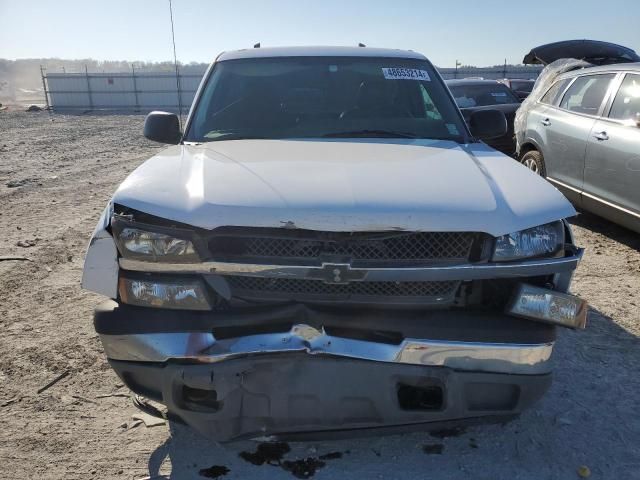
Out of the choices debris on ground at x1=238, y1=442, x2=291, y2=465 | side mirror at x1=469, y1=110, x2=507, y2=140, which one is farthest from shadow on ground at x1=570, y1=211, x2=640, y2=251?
debris on ground at x1=238, y1=442, x2=291, y2=465

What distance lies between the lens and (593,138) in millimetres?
5504

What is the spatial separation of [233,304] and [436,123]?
195cm

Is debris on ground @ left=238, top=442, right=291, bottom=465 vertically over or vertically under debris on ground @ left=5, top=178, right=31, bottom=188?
over

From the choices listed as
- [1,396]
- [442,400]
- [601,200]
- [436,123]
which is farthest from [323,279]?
[601,200]

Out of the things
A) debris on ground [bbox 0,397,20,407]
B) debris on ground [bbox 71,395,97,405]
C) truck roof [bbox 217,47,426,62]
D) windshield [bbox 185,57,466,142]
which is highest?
truck roof [bbox 217,47,426,62]

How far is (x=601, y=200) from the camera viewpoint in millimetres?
5336

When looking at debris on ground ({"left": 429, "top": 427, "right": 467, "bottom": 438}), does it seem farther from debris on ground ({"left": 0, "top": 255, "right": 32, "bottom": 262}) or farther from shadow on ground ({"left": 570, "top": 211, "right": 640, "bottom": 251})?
debris on ground ({"left": 0, "top": 255, "right": 32, "bottom": 262})

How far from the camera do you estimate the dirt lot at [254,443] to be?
2.47 meters

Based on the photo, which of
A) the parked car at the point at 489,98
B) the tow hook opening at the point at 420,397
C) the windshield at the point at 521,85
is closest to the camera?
the tow hook opening at the point at 420,397

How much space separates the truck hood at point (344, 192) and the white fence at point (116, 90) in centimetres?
3003

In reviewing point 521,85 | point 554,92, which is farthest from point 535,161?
point 521,85

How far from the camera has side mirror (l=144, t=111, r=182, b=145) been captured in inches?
141

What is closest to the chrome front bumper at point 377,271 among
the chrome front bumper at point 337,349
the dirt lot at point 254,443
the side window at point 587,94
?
the chrome front bumper at point 337,349

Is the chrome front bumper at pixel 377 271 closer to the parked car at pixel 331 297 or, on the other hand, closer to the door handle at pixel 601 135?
the parked car at pixel 331 297
